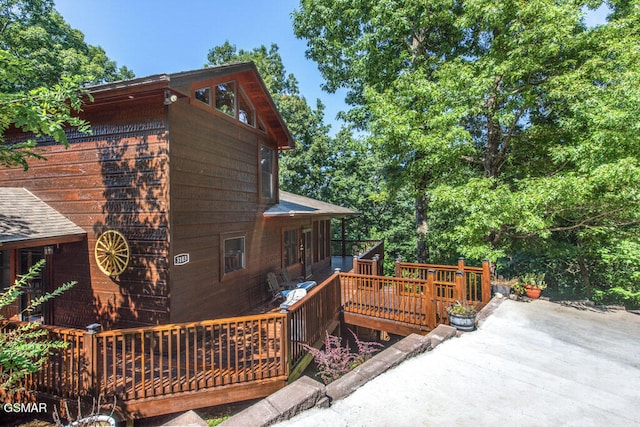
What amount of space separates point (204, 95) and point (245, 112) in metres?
1.69

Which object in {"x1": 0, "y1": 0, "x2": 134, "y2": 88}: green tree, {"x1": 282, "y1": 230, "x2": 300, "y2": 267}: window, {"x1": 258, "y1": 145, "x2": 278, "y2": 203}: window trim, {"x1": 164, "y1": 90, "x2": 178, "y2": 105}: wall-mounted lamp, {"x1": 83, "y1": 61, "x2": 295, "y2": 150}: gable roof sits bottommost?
{"x1": 282, "y1": 230, "x2": 300, "y2": 267}: window

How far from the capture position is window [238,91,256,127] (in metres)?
7.52

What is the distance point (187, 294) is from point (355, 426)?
3.90m

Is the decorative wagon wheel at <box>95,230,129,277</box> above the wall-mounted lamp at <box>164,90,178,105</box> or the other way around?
the other way around

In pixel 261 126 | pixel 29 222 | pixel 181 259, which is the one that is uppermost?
pixel 261 126

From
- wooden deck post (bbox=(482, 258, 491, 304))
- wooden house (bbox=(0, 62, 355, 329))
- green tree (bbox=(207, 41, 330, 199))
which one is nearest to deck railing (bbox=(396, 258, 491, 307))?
wooden deck post (bbox=(482, 258, 491, 304))

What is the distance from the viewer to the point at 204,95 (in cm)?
617

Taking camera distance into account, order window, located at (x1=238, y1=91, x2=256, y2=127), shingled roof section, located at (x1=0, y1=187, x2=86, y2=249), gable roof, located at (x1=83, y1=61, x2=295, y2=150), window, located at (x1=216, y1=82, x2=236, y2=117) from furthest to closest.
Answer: window, located at (x1=238, y1=91, x2=256, y2=127) < window, located at (x1=216, y1=82, x2=236, y2=117) < gable roof, located at (x1=83, y1=61, x2=295, y2=150) < shingled roof section, located at (x1=0, y1=187, x2=86, y2=249)

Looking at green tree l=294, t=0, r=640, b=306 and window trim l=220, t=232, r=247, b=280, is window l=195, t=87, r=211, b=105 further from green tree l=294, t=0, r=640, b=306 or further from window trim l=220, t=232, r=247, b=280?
green tree l=294, t=0, r=640, b=306

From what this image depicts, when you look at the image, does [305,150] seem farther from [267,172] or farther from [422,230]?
[267,172]

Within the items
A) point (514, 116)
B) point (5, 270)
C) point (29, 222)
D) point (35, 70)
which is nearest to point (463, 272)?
point (514, 116)

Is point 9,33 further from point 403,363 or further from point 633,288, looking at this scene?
point 633,288

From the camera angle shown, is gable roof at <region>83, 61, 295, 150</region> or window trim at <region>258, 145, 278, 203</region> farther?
window trim at <region>258, 145, 278, 203</region>

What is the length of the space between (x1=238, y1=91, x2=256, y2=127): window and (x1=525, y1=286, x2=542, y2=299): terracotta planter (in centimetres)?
879
